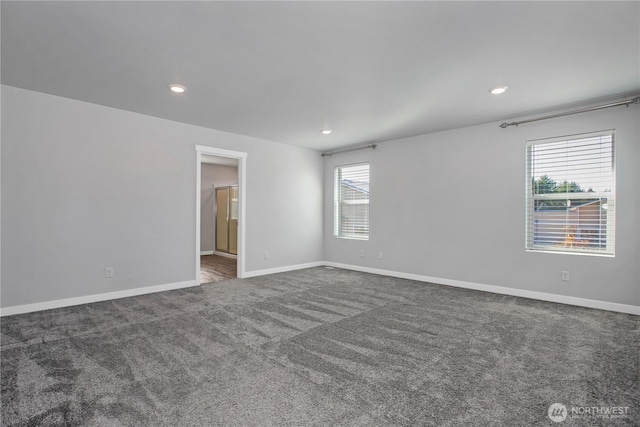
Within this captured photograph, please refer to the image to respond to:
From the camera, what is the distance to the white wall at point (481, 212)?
347 cm

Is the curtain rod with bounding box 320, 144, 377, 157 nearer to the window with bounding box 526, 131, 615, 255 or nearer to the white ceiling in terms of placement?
the white ceiling

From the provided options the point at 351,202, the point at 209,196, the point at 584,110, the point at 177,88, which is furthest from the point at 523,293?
the point at 209,196

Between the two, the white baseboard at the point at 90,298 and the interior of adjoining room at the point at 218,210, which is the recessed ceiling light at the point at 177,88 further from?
the interior of adjoining room at the point at 218,210

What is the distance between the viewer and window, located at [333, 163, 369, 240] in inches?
235

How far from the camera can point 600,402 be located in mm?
1823

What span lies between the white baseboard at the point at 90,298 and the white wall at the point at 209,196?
3.86m

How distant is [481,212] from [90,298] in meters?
5.18

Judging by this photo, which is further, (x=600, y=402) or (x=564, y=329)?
(x=564, y=329)

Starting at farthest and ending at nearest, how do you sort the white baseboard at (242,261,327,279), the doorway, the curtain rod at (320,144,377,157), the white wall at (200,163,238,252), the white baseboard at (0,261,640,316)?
1. the white wall at (200,163,238,252)
2. the doorway
3. the curtain rod at (320,144,377,157)
4. the white baseboard at (242,261,327,279)
5. the white baseboard at (0,261,640,316)

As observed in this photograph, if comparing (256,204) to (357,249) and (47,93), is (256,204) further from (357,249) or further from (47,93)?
(47,93)

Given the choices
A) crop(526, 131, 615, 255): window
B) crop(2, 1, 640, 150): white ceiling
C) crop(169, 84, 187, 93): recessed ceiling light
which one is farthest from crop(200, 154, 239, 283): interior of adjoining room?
crop(526, 131, 615, 255): window

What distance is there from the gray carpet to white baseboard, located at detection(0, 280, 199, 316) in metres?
0.16

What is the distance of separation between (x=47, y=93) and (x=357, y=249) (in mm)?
4908

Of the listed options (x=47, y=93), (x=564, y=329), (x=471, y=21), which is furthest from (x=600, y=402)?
(x=47, y=93)
